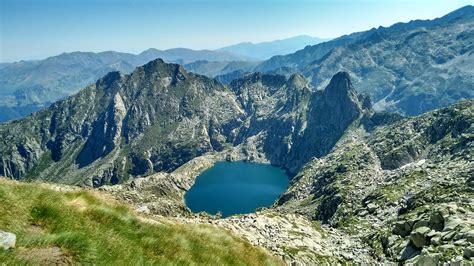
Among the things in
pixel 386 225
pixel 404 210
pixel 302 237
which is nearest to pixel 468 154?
pixel 404 210

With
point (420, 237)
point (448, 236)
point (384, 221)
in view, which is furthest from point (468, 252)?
point (384, 221)

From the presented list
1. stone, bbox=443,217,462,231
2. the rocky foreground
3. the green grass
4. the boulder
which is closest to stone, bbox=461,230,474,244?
the rocky foreground

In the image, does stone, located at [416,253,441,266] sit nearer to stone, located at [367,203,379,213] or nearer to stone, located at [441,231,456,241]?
stone, located at [441,231,456,241]

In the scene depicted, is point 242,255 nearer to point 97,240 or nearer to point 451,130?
point 97,240

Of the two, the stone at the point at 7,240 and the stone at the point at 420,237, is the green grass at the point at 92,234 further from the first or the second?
the stone at the point at 420,237

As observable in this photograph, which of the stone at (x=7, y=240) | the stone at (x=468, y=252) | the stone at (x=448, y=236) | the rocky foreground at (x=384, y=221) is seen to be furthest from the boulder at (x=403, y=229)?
the stone at (x=7, y=240)
